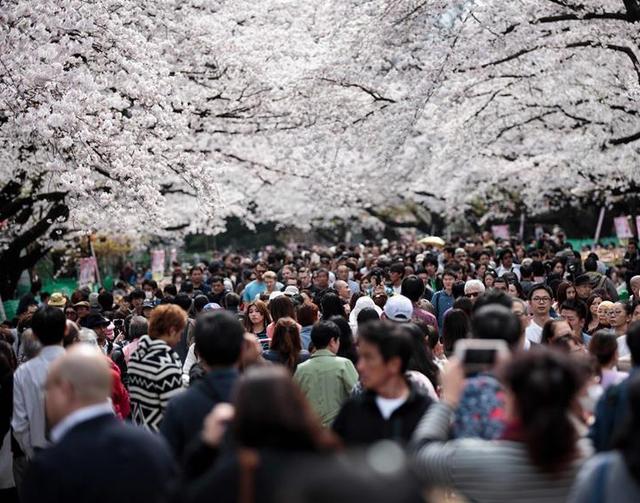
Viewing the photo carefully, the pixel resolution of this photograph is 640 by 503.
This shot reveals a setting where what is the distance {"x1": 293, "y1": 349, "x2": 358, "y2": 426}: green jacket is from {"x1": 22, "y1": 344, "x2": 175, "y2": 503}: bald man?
10.3 feet

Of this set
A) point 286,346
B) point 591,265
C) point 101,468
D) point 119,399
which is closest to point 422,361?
point 286,346

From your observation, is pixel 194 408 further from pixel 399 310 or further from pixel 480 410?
pixel 399 310

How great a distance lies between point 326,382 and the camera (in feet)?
25.0

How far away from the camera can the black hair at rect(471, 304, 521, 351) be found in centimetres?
492

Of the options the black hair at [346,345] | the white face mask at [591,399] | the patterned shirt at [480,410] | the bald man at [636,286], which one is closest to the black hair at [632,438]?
the patterned shirt at [480,410]

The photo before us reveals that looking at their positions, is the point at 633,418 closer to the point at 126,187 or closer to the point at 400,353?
the point at 400,353

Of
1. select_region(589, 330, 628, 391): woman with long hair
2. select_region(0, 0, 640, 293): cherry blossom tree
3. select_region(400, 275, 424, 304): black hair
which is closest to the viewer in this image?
select_region(589, 330, 628, 391): woman with long hair

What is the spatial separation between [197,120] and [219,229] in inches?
334

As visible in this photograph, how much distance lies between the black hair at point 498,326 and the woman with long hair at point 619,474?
3.45 ft

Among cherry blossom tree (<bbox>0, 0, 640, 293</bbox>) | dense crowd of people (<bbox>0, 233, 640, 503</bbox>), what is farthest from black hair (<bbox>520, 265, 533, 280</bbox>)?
dense crowd of people (<bbox>0, 233, 640, 503</bbox>)

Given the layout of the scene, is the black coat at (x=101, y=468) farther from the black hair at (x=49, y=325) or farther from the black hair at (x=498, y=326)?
the black hair at (x=49, y=325)

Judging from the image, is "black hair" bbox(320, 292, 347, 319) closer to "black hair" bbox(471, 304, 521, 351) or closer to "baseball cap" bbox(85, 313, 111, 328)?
"baseball cap" bbox(85, 313, 111, 328)

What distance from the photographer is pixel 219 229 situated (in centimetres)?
2969

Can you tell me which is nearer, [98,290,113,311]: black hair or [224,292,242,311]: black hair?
[224,292,242,311]: black hair
